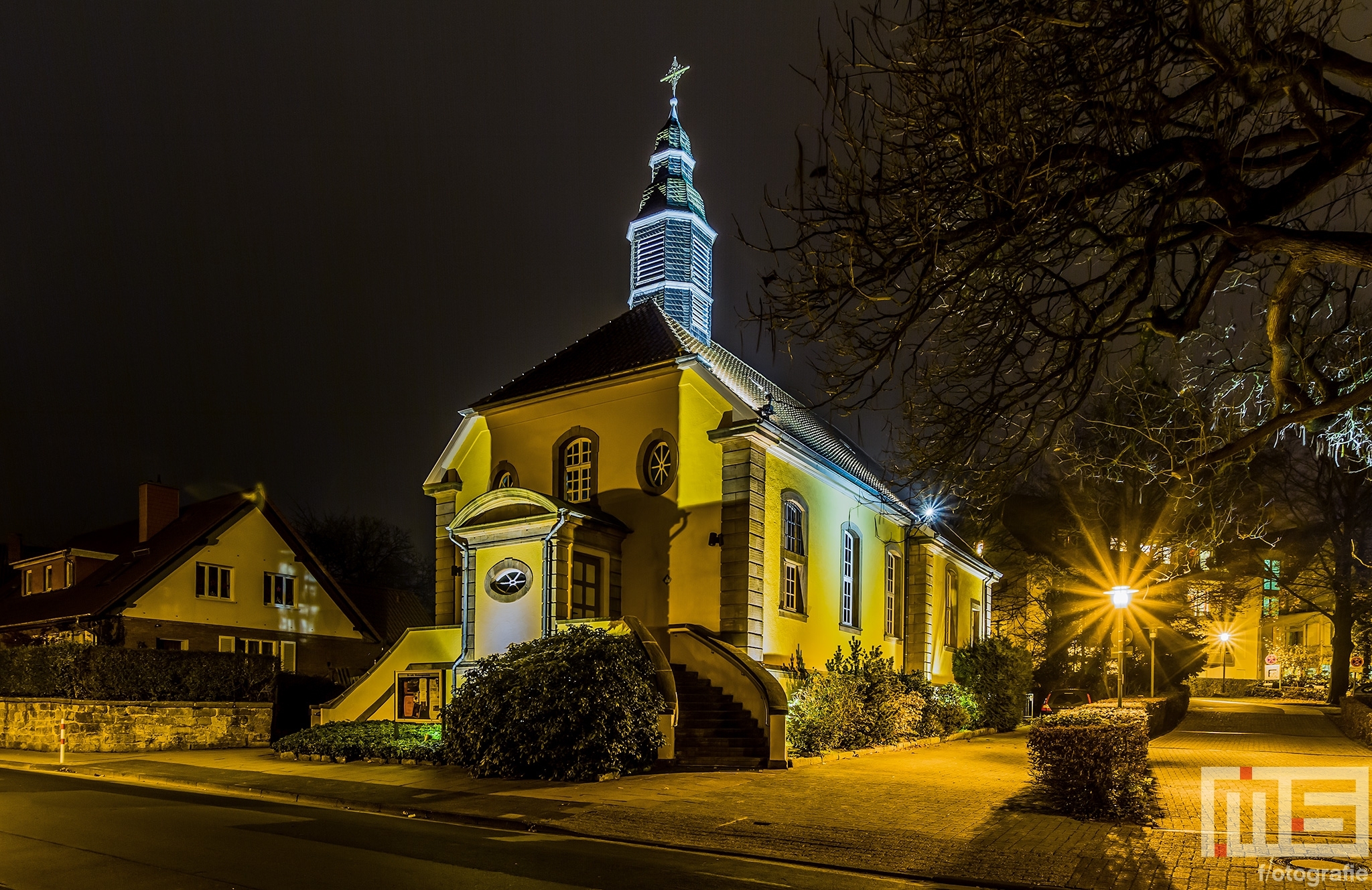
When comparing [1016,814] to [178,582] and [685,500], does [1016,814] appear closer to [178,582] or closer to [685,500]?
[685,500]

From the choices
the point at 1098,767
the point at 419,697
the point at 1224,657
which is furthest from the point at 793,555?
the point at 1224,657

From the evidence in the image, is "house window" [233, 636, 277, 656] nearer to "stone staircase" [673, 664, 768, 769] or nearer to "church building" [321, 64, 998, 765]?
"church building" [321, 64, 998, 765]

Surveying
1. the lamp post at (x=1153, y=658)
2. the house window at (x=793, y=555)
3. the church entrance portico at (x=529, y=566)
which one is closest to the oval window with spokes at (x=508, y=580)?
the church entrance portico at (x=529, y=566)

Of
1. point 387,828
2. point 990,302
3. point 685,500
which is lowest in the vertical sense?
point 387,828

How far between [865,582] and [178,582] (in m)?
20.5

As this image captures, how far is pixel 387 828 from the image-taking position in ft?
36.1

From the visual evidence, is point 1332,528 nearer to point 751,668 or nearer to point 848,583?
point 848,583

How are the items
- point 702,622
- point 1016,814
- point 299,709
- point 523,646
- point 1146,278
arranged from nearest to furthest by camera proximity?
1. point 1146,278
2. point 1016,814
3. point 523,646
4. point 702,622
5. point 299,709

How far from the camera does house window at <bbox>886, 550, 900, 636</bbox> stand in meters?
28.5

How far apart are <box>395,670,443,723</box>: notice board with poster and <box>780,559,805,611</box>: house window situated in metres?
7.73

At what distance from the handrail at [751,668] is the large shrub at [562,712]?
2.03m

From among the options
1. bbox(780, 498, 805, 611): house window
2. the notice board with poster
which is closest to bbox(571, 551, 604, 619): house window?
the notice board with poster

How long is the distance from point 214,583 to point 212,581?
101 millimetres

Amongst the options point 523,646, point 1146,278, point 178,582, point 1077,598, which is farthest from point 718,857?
point 1077,598
